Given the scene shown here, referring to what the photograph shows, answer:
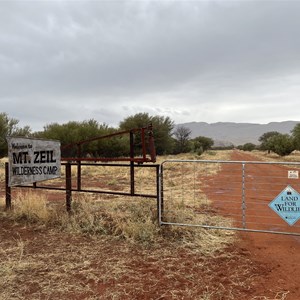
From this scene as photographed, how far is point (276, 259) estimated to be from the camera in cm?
539

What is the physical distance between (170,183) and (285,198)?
9792 mm

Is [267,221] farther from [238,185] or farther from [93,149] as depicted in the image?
[93,149]

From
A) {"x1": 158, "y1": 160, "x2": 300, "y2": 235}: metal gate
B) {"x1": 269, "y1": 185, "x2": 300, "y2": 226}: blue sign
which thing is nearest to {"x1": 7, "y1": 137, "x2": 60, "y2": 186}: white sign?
{"x1": 158, "y1": 160, "x2": 300, "y2": 235}: metal gate

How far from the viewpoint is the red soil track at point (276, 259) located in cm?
432

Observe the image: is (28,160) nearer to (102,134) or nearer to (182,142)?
(102,134)

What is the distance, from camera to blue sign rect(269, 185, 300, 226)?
6.38m

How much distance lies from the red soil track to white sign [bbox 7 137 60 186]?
16.2ft

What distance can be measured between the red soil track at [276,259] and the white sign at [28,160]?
493cm

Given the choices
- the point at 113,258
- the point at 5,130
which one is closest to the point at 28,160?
the point at 113,258

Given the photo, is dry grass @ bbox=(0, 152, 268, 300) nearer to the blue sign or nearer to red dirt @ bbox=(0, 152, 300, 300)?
red dirt @ bbox=(0, 152, 300, 300)

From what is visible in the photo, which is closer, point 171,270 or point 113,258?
point 171,270

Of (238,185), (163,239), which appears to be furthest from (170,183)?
(163,239)

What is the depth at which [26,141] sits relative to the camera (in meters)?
8.20

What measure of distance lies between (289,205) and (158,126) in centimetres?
4752
